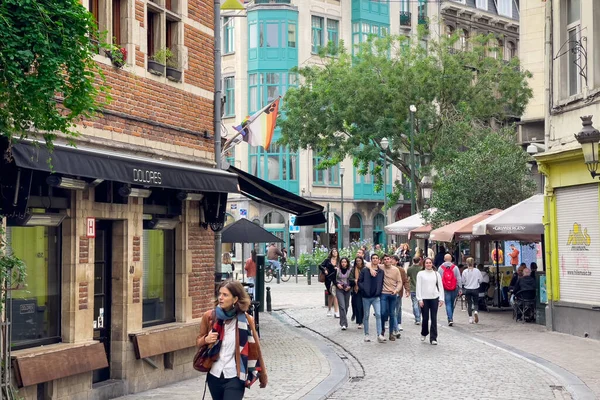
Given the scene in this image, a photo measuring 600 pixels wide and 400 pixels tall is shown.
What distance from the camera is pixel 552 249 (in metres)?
22.0

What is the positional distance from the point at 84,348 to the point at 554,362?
304 inches

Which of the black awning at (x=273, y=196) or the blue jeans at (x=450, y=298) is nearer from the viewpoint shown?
the black awning at (x=273, y=196)

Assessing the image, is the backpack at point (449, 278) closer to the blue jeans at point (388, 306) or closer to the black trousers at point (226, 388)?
the blue jeans at point (388, 306)

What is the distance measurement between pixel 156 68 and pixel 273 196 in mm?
4530

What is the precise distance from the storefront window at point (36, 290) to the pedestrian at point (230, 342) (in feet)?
11.0

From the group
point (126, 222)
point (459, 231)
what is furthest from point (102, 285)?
point (459, 231)

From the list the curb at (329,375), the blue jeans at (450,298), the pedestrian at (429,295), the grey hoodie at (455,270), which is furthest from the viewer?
the blue jeans at (450,298)

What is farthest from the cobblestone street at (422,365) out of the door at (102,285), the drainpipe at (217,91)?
Answer: the drainpipe at (217,91)

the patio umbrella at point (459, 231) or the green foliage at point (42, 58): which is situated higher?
the green foliage at point (42, 58)

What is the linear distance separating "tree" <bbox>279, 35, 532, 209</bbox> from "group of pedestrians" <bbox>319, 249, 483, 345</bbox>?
1842 centimetres

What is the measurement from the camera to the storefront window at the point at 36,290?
11156 mm

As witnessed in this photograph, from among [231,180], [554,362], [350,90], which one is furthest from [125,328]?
[350,90]

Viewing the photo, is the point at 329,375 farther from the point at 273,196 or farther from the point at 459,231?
the point at 459,231

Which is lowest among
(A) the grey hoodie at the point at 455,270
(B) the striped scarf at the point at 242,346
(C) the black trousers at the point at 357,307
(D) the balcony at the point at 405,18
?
(C) the black trousers at the point at 357,307
